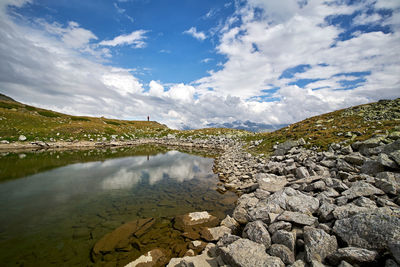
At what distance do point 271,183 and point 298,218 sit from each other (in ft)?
22.3

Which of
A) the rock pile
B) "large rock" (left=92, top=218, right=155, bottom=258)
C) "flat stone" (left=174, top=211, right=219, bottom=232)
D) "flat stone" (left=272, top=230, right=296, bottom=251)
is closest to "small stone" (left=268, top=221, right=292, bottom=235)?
the rock pile

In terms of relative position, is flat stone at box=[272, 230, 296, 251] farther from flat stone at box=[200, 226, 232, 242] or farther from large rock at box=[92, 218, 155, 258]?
large rock at box=[92, 218, 155, 258]

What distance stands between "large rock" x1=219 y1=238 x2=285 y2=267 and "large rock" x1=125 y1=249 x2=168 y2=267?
3155 millimetres

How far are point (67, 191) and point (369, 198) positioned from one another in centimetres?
2325

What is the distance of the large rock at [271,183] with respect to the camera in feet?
44.4

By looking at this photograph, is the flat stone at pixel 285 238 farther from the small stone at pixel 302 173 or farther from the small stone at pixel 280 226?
the small stone at pixel 302 173

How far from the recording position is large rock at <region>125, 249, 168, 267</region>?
7.76 meters

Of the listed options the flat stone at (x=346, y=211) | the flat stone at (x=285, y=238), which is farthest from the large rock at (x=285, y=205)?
the flat stone at (x=285, y=238)

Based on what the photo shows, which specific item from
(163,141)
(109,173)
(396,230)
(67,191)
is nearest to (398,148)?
(396,230)

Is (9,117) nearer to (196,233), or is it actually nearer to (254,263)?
(196,233)

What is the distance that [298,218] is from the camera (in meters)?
7.62

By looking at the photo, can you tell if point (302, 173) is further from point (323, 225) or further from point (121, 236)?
point (121, 236)

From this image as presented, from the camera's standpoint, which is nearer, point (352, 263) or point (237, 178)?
point (352, 263)

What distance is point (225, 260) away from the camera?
6566mm
